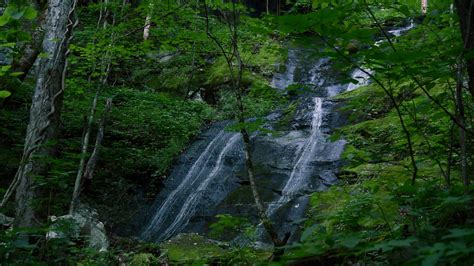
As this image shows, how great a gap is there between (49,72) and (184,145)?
26.3 feet

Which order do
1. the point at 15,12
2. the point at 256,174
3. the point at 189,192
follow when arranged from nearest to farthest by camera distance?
the point at 15,12 < the point at 256,174 < the point at 189,192

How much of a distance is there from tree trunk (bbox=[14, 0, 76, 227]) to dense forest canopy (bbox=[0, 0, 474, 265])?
0.06ft

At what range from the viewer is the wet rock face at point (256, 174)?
7.92 meters

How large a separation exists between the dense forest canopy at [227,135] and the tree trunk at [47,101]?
17 mm

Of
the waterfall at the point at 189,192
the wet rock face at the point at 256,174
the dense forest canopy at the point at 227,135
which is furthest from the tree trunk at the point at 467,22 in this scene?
the waterfall at the point at 189,192

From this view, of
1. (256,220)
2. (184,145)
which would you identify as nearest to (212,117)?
(184,145)

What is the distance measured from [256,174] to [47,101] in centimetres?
595

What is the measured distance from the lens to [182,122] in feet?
35.5

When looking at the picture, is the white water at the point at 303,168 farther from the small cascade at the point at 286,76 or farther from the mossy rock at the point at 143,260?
the small cascade at the point at 286,76

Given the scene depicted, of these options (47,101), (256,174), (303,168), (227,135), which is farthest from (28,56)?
(227,135)

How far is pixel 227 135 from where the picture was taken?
11.4 metres

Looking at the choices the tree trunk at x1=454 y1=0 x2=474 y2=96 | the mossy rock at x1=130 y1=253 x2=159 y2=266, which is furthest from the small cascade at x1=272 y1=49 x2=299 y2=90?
the tree trunk at x1=454 y1=0 x2=474 y2=96

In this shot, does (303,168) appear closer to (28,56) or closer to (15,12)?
(28,56)

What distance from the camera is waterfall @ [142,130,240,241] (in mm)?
8734
